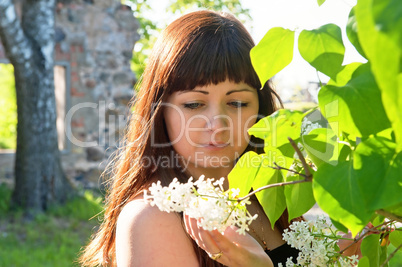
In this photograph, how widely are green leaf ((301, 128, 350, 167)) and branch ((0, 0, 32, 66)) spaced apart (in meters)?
4.76

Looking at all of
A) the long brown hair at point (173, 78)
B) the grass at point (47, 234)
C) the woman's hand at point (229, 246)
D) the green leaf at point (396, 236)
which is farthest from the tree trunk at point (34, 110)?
the green leaf at point (396, 236)

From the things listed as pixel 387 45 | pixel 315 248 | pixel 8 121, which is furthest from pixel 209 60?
pixel 8 121

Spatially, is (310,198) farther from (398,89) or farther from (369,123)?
(398,89)

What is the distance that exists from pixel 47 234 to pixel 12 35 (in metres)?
1.93

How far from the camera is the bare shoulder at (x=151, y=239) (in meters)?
1.09

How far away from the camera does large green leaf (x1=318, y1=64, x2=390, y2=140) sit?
1.40 feet

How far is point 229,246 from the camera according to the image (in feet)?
2.61

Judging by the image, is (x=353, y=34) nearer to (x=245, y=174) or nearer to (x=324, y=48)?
(x=324, y=48)

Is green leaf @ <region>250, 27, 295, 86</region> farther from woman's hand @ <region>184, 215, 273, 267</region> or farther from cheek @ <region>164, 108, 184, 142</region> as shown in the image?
cheek @ <region>164, 108, 184, 142</region>

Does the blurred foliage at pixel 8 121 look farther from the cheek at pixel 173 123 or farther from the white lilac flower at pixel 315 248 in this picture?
the white lilac flower at pixel 315 248

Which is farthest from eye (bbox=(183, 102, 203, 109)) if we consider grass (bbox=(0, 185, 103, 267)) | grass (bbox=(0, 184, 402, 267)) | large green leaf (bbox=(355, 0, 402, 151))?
grass (bbox=(0, 185, 103, 267))

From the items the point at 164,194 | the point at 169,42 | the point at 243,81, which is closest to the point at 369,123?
the point at 164,194

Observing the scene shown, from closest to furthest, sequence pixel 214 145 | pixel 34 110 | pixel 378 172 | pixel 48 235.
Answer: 1. pixel 378 172
2. pixel 214 145
3. pixel 48 235
4. pixel 34 110

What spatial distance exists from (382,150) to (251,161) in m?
0.23
